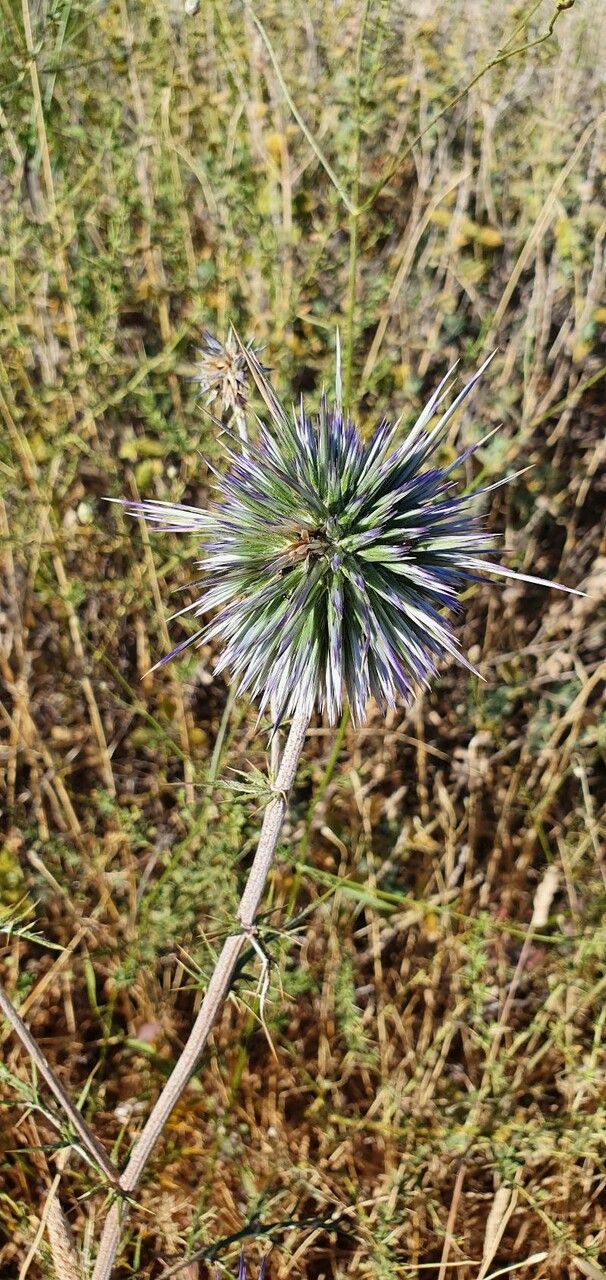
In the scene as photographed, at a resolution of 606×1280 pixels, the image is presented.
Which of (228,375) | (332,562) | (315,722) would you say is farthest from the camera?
(315,722)

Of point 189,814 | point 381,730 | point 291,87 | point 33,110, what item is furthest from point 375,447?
point 291,87

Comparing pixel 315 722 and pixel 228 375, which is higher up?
pixel 228 375

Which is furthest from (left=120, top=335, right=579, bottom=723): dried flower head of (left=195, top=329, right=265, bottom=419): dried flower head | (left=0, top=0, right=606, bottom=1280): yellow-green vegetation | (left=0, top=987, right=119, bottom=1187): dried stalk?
(left=0, top=0, right=606, bottom=1280): yellow-green vegetation

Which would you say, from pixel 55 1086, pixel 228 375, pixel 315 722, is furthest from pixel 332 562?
pixel 315 722

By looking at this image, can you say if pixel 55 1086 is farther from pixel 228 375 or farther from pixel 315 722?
pixel 315 722

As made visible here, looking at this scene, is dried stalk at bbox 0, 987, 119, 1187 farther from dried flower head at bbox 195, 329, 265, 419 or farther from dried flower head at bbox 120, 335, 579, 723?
dried flower head at bbox 195, 329, 265, 419

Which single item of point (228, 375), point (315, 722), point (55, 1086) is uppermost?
point (228, 375)

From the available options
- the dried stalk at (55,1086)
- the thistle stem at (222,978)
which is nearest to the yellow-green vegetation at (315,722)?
the thistle stem at (222,978)
